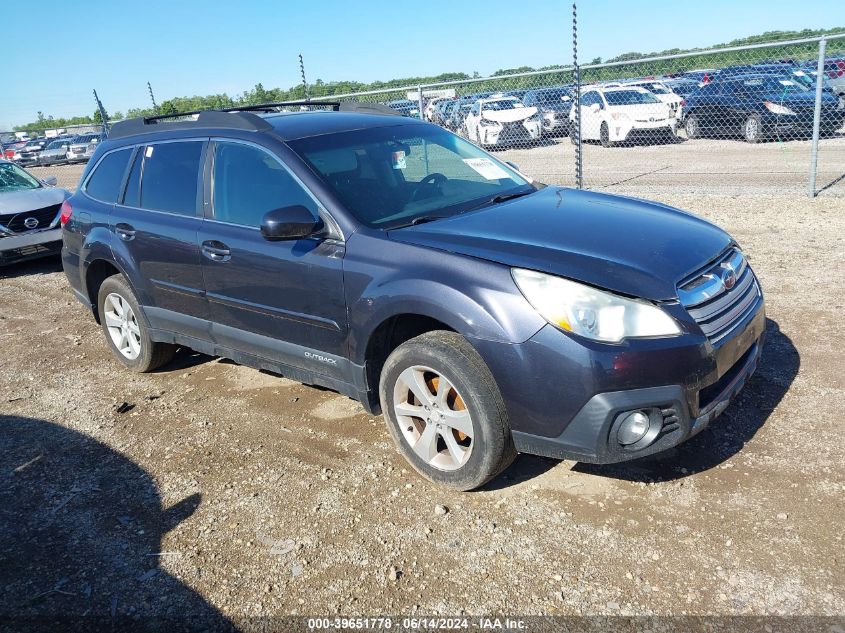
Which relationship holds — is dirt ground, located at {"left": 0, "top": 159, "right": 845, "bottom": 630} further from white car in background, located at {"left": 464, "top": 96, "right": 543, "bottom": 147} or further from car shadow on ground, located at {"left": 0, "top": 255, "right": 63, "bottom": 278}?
white car in background, located at {"left": 464, "top": 96, "right": 543, "bottom": 147}

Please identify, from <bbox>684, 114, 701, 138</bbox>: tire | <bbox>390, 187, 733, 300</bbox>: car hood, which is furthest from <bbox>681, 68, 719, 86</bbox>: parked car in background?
<bbox>390, 187, 733, 300</bbox>: car hood

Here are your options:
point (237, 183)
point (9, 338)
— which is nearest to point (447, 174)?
point (237, 183)

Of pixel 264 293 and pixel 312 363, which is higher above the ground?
pixel 264 293

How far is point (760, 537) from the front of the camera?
113 inches

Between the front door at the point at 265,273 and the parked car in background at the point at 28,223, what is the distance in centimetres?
607

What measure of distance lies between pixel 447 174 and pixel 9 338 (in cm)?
486

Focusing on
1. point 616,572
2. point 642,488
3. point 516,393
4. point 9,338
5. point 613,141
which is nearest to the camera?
point 616,572

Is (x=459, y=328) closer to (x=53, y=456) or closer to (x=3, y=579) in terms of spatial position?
(x=3, y=579)

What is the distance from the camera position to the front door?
3668 mm

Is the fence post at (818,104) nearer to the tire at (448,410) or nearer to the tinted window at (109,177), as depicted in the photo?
the tire at (448,410)

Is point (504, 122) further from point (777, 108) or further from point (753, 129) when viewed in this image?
point (777, 108)

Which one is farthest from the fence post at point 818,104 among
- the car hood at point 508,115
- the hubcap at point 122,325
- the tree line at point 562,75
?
the car hood at point 508,115

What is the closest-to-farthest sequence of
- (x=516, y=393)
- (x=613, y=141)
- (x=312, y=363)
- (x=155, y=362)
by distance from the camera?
(x=516, y=393) → (x=312, y=363) → (x=155, y=362) → (x=613, y=141)

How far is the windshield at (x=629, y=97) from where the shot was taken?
17062 mm
